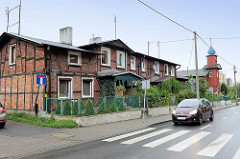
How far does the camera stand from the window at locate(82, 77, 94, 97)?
16.2 metres

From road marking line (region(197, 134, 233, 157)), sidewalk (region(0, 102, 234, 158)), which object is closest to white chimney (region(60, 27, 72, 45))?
sidewalk (region(0, 102, 234, 158))

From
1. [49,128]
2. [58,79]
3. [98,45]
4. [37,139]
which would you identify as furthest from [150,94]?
[37,139]

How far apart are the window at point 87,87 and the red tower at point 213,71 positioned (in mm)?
38792

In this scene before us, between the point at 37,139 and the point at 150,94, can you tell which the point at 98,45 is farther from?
the point at 37,139

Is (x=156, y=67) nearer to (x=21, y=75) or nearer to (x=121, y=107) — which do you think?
(x=121, y=107)

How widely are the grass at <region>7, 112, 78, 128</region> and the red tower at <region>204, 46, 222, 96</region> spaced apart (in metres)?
43.7

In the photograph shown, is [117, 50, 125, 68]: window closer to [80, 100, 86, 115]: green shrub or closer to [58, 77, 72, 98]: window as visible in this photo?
[58, 77, 72, 98]: window

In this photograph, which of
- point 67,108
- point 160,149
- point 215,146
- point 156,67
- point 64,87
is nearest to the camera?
point 160,149

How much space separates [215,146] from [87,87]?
11.6 meters

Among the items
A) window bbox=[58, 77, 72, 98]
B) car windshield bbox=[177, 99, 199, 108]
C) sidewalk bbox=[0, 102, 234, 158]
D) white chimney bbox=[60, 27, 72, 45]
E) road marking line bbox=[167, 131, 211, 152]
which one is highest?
white chimney bbox=[60, 27, 72, 45]

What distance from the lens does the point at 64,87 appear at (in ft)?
48.3

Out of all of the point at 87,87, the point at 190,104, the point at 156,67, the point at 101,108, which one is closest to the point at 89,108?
the point at 101,108

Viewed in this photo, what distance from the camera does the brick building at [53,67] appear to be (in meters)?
13.7

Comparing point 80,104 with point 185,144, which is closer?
point 185,144
